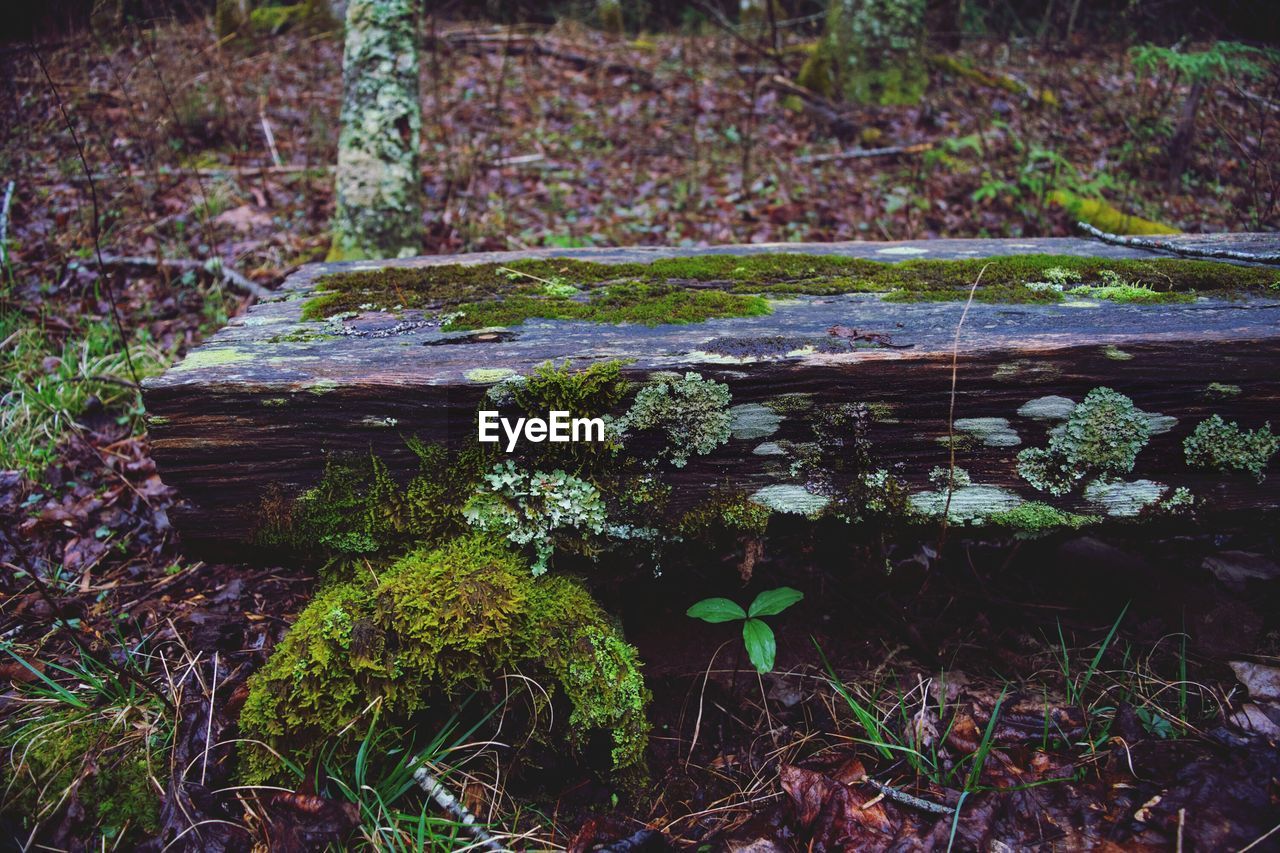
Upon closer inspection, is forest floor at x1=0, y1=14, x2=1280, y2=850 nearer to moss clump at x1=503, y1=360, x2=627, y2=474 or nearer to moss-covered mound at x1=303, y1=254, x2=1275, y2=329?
moss clump at x1=503, y1=360, x2=627, y2=474

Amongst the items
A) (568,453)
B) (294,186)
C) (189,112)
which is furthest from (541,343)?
(189,112)

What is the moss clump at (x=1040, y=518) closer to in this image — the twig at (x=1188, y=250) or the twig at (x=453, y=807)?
the twig at (x=1188, y=250)

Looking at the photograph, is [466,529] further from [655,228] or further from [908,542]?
[655,228]

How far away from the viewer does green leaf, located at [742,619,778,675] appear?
1.94 metres

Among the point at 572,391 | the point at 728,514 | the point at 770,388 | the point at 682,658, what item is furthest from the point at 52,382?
the point at 770,388

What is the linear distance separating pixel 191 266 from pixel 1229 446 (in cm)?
584

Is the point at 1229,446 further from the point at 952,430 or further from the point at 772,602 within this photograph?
the point at 772,602

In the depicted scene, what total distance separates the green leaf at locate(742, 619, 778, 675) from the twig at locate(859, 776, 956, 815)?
1.37 ft

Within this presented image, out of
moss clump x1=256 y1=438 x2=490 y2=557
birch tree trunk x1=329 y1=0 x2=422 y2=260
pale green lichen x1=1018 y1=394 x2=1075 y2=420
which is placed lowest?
moss clump x1=256 y1=438 x2=490 y2=557

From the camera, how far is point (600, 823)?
1869 mm

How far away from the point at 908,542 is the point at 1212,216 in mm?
5894

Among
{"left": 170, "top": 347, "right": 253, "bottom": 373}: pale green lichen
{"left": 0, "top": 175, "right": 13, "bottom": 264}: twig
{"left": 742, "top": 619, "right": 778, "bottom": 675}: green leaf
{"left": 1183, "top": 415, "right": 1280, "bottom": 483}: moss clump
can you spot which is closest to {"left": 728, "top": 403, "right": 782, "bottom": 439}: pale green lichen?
{"left": 742, "top": 619, "right": 778, "bottom": 675}: green leaf

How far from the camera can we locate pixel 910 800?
70.9 inches

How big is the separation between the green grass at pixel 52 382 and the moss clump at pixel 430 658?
215cm
